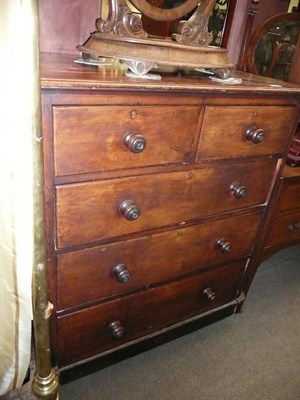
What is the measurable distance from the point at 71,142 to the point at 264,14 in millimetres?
1342

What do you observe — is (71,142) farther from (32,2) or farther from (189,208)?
(189,208)

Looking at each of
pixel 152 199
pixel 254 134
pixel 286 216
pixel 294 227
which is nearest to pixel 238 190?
pixel 254 134

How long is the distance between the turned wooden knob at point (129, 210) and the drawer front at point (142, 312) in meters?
0.39

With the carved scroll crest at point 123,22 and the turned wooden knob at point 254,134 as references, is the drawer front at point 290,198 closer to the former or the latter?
the turned wooden knob at point 254,134

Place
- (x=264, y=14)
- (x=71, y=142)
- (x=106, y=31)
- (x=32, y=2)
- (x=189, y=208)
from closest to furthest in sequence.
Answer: (x=32, y=2)
(x=71, y=142)
(x=106, y=31)
(x=189, y=208)
(x=264, y=14)

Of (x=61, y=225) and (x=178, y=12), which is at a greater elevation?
(x=178, y=12)

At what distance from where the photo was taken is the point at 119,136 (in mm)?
882

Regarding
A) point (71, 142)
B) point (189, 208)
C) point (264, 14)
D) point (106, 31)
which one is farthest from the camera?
point (264, 14)

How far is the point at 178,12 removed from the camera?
1043mm

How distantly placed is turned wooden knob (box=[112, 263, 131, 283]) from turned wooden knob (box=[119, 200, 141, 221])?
0.21 meters

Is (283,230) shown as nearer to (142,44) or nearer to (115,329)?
(115,329)

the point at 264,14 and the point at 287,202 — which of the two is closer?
the point at 264,14

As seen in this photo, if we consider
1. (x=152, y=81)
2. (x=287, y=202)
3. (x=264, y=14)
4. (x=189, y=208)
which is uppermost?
(x=264, y=14)

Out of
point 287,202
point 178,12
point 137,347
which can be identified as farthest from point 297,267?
point 178,12
